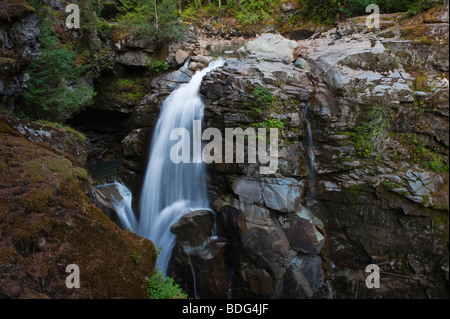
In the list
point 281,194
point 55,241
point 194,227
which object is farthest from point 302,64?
point 55,241

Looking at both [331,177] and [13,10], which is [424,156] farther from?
[13,10]

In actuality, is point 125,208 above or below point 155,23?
below

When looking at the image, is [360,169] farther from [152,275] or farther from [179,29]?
[179,29]

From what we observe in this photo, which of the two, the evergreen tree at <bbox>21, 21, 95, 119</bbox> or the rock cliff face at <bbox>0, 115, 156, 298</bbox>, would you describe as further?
the evergreen tree at <bbox>21, 21, 95, 119</bbox>

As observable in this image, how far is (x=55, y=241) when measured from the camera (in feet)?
11.1

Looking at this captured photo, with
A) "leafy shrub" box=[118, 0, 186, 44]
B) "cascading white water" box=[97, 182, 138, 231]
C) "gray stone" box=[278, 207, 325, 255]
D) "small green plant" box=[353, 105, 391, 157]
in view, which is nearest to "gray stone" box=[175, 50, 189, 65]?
"leafy shrub" box=[118, 0, 186, 44]

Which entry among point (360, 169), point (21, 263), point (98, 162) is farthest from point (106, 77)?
point (360, 169)

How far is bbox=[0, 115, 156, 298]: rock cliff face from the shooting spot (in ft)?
9.89

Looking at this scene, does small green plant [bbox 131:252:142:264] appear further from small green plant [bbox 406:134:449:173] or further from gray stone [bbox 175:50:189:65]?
gray stone [bbox 175:50:189:65]

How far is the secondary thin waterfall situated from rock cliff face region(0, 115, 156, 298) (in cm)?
387

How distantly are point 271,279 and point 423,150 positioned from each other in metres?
6.07

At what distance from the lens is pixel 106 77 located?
492 inches

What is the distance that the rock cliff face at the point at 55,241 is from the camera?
302 cm

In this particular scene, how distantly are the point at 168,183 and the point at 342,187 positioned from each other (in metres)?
5.85
